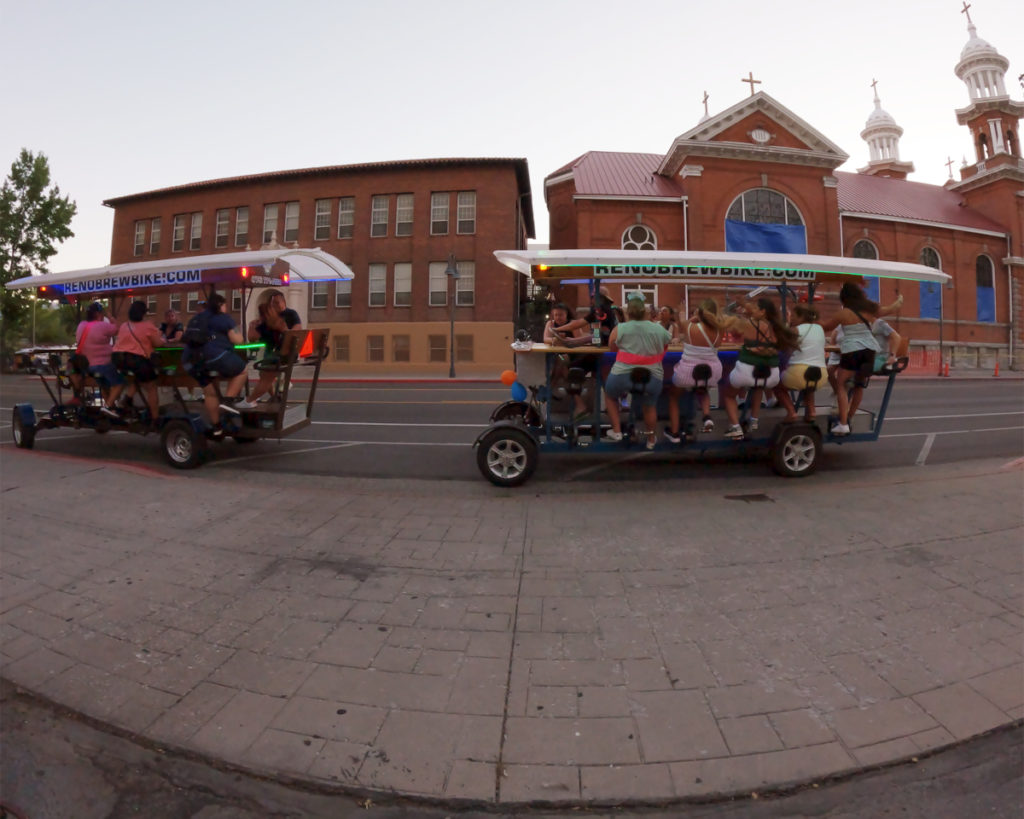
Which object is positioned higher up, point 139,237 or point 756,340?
point 139,237

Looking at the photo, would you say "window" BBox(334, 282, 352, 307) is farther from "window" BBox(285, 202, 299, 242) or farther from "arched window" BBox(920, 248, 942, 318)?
"arched window" BBox(920, 248, 942, 318)

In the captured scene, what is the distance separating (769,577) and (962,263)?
160 feet

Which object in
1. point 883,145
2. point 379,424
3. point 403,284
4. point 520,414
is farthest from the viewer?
point 883,145

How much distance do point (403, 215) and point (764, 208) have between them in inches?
854

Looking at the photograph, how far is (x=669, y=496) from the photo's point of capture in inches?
233

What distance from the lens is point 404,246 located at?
3431 cm

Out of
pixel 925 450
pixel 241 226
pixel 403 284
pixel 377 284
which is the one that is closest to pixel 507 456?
pixel 925 450

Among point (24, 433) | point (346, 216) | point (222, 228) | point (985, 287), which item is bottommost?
point (24, 433)

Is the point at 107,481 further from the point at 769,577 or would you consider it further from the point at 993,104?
the point at 993,104

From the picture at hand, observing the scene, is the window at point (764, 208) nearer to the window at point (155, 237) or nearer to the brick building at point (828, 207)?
the brick building at point (828, 207)

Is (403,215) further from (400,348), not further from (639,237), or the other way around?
(639,237)

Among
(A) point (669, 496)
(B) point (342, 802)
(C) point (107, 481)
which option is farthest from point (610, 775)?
(C) point (107, 481)

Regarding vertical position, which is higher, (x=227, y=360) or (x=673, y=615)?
(x=227, y=360)

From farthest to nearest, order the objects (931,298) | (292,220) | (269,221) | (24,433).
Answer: (931,298) < (269,221) < (292,220) < (24,433)
